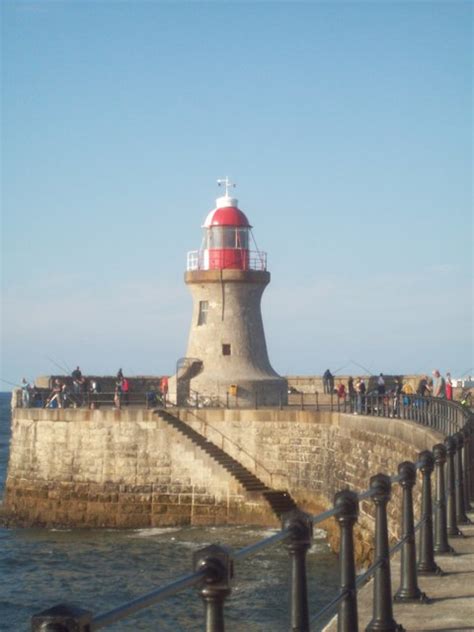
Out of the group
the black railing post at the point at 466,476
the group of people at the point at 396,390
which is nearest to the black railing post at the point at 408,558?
the black railing post at the point at 466,476

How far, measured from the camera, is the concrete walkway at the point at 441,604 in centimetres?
583

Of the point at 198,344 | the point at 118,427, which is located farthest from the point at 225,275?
the point at 118,427

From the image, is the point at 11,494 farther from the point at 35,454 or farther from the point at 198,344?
the point at 198,344

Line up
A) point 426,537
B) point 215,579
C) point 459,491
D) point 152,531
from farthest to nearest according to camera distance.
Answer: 1. point 152,531
2. point 459,491
3. point 426,537
4. point 215,579

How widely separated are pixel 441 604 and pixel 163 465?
805 inches

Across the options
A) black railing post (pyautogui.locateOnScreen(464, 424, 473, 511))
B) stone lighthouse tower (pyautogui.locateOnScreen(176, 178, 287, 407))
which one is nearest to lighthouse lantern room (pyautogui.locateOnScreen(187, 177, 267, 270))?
stone lighthouse tower (pyautogui.locateOnScreen(176, 178, 287, 407))

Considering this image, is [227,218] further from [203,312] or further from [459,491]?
[459,491]

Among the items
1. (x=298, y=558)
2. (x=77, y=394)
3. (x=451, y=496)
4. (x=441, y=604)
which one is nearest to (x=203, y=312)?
(x=77, y=394)

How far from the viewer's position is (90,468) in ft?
89.7

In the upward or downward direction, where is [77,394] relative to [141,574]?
upward

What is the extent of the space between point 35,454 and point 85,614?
26.5 m

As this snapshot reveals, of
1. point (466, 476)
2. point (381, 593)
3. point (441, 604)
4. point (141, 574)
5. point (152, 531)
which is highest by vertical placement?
point (466, 476)

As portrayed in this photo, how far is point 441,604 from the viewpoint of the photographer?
6.38m

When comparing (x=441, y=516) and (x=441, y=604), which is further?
(x=441, y=516)
